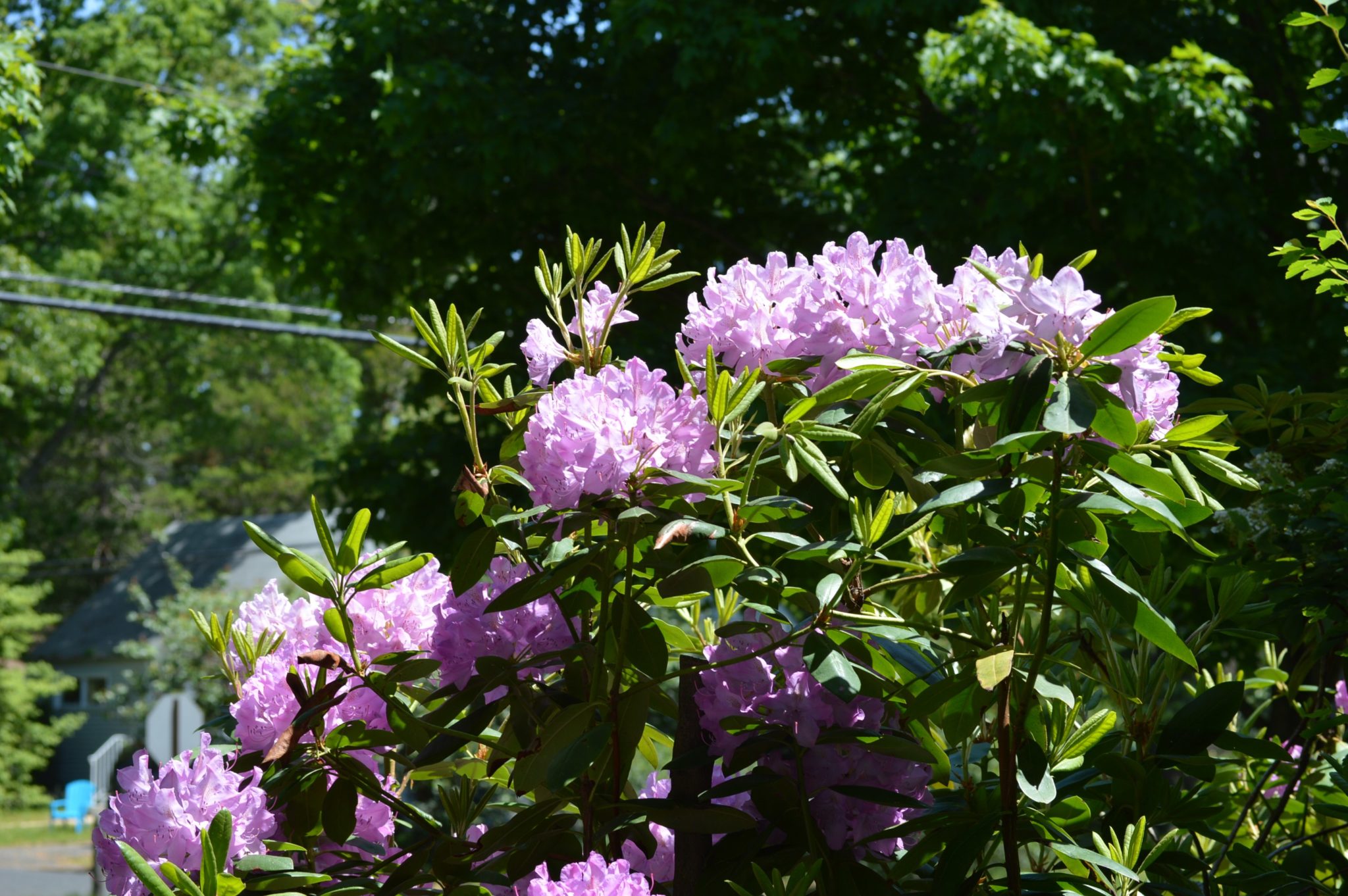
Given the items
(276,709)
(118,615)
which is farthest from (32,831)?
(276,709)

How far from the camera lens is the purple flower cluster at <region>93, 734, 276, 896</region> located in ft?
3.97

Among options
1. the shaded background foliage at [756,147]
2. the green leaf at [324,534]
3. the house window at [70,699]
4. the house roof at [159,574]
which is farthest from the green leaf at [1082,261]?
the house window at [70,699]

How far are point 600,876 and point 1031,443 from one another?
0.49 meters

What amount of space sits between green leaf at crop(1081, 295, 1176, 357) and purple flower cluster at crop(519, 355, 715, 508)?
13.3 inches

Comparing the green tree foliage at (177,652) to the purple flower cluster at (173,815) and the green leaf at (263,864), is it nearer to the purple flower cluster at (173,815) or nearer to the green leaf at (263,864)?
the purple flower cluster at (173,815)

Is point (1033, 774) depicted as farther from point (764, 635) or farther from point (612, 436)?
point (612, 436)

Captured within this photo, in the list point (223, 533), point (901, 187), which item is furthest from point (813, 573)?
point (223, 533)

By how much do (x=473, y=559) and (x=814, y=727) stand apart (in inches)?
14.6

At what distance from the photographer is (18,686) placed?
21766 mm

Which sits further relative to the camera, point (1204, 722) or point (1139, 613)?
point (1204, 722)

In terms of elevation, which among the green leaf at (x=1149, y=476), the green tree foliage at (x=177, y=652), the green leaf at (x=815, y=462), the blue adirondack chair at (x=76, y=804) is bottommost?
the blue adirondack chair at (x=76, y=804)

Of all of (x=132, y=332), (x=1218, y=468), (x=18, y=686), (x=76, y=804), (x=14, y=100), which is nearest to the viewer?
(x=1218, y=468)

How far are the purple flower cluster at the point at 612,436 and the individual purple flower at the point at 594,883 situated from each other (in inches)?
12.4

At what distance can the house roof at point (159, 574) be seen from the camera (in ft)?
95.3
